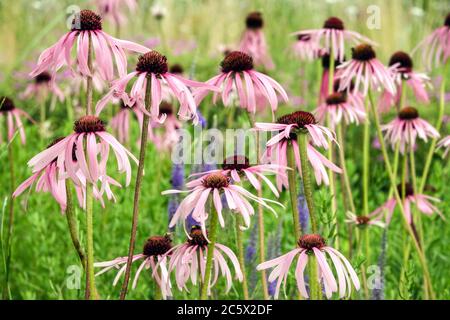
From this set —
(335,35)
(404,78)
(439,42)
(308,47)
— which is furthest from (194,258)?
(308,47)

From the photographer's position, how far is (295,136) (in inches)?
64.2

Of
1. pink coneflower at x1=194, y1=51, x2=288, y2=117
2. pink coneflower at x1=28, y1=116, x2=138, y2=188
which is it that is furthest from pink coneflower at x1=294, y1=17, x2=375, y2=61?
pink coneflower at x1=28, y1=116, x2=138, y2=188

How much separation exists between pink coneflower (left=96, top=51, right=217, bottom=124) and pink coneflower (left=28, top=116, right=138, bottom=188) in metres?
0.07

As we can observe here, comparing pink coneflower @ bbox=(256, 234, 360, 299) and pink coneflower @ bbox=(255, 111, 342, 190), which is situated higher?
pink coneflower @ bbox=(255, 111, 342, 190)

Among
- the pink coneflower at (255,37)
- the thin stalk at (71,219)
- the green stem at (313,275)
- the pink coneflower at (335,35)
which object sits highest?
the pink coneflower at (255,37)

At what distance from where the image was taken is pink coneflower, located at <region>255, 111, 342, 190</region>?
4.98ft

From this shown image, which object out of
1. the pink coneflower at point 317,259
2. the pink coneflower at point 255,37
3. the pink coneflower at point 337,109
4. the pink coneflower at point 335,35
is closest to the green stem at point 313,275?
the pink coneflower at point 317,259

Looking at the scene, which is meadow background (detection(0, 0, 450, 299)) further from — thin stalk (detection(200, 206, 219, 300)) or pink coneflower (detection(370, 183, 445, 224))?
thin stalk (detection(200, 206, 219, 300))

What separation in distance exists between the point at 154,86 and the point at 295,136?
Result: 35 centimetres

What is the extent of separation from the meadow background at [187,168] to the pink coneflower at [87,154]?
15 cm

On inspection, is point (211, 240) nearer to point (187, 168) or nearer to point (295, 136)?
point (295, 136)

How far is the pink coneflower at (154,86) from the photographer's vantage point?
1421 mm

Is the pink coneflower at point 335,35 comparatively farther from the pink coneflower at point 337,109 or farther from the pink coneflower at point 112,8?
the pink coneflower at point 112,8
